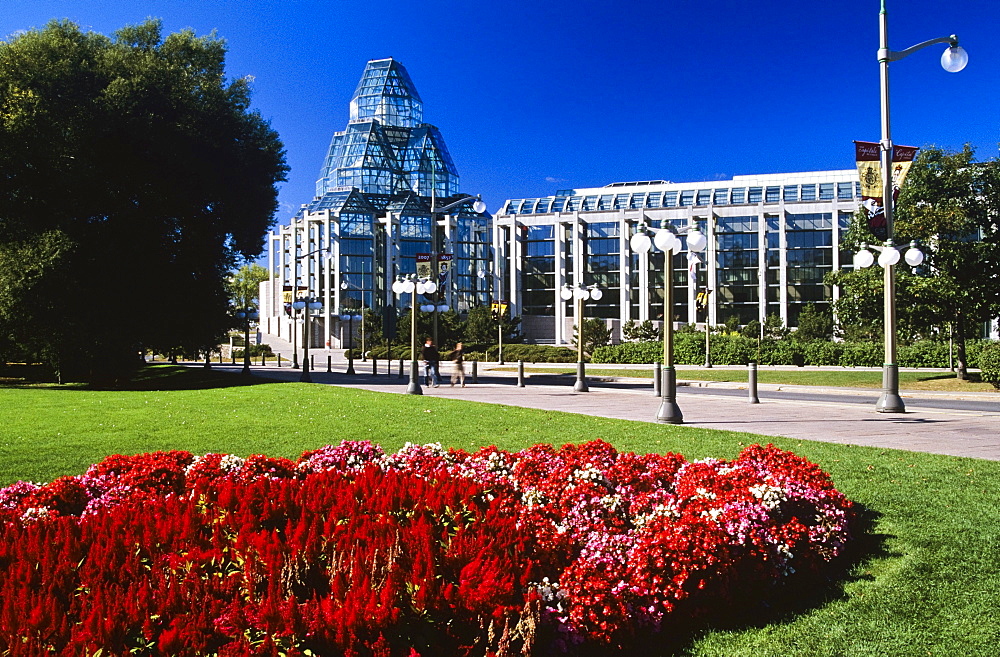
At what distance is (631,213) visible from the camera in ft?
290

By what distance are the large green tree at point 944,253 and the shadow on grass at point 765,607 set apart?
23.8 metres

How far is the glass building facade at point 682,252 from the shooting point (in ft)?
275

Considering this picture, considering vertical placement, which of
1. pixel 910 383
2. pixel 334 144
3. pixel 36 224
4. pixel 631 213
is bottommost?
pixel 910 383

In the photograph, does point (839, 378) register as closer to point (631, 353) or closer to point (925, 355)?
point (925, 355)

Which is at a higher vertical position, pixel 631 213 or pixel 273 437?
pixel 631 213

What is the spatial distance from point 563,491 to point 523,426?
22.8ft

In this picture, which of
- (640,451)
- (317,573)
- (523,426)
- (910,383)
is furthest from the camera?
(910,383)

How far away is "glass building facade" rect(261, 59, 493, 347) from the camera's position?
318 ft

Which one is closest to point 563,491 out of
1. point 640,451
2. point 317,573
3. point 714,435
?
point 317,573

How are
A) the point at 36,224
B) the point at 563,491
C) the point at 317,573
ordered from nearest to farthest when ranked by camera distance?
the point at 317,573 → the point at 563,491 → the point at 36,224

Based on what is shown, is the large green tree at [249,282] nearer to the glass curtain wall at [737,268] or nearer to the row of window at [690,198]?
the row of window at [690,198]

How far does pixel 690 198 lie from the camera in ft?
294

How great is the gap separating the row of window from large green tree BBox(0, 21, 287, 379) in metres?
61.9

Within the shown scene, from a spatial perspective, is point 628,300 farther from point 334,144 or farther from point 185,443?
point 185,443
